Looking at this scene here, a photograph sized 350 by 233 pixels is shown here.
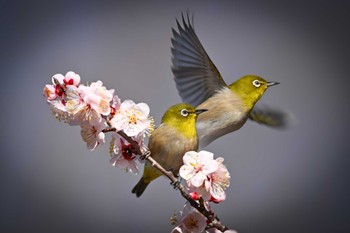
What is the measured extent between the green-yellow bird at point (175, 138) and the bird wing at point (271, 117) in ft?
0.97

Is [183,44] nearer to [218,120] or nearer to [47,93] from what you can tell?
[218,120]

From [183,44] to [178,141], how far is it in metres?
0.39

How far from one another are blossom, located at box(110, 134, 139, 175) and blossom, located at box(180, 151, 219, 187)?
0.33 feet

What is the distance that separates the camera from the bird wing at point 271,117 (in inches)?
37.2

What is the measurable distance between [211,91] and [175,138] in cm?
33

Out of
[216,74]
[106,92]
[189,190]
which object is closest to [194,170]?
[189,190]

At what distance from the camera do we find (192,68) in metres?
1.04

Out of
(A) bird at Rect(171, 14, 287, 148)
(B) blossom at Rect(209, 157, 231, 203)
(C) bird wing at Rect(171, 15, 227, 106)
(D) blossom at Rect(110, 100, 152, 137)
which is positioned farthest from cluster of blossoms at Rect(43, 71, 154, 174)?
(C) bird wing at Rect(171, 15, 227, 106)

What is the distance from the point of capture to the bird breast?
0.88 metres

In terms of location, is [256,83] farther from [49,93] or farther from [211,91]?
[49,93]

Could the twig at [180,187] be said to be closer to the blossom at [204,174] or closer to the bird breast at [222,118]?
the blossom at [204,174]

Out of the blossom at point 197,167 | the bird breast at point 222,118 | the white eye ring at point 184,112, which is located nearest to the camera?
the blossom at point 197,167

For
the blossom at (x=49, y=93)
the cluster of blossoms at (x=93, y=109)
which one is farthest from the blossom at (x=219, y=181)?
the blossom at (x=49, y=93)

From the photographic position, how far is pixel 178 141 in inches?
27.8
